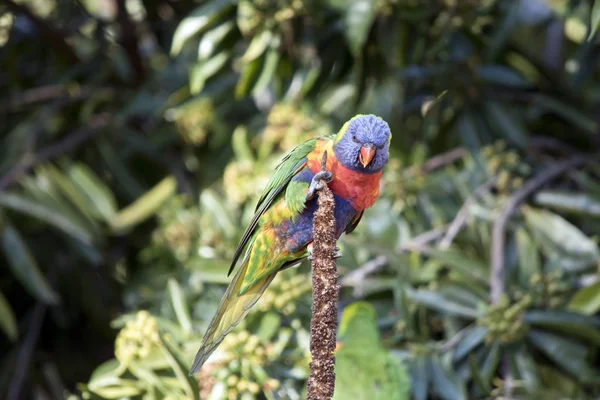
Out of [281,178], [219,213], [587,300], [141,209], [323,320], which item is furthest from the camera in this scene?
[141,209]

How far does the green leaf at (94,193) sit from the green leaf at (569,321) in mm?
→ 1857

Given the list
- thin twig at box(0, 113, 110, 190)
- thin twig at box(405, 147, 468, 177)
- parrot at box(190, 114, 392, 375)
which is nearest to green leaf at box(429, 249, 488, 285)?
thin twig at box(405, 147, 468, 177)

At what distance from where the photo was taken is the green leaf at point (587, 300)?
262 cm

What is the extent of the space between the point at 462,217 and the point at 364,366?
927mm

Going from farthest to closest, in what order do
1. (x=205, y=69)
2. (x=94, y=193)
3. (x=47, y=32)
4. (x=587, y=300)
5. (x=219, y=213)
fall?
(x=47, y=32) < (x=94, y=193) < (x=219, y=213) < (x=205, y=69) < (x=587, y=300)

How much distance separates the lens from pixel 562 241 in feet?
9.62

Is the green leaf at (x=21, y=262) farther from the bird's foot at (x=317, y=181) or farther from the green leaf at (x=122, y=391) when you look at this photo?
the bird's foot at (x=317, y=181)

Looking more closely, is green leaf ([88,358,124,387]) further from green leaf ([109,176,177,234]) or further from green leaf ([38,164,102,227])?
green leaf ([109,176,177,234])

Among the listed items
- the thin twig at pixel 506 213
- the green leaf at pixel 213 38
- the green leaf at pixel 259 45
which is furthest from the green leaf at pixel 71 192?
the thin twig at pixel 506 213

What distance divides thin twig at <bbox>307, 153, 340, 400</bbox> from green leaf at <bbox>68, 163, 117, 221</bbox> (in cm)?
219

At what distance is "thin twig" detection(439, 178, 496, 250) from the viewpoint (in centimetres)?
290

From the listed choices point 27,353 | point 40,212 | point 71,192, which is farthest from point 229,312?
point 27,353

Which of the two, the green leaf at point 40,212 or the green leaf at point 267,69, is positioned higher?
the green leaf at point 267,69

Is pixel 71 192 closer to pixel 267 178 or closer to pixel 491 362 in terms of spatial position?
pixel 267 178
